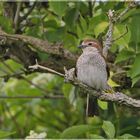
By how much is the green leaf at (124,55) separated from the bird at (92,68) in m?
0.14

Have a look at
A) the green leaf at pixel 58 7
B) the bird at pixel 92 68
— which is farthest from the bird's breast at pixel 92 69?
the green leaf at pixel 58 7

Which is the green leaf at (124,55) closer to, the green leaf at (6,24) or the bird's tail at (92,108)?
the bird's tail at (92,108)

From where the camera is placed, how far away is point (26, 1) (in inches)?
177

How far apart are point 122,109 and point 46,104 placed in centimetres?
153

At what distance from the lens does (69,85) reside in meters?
4.21

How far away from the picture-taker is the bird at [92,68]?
340 cm

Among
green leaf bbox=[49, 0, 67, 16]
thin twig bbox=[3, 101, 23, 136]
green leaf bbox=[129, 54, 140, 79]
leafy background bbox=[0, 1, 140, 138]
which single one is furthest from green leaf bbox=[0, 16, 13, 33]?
→ thin twig bbox=[3, 101, 23, 136]

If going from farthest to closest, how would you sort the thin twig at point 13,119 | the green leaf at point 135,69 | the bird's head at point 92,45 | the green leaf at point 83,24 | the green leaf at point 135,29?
the thin twig at point 13,119
the green leaf at point 83,24
the green leaf at point 135,29
the bird's head at point 92,45
the green leaf at point 135,69

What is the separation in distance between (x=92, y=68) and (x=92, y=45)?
191mm

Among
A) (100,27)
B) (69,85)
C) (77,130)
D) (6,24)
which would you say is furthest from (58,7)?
(77,130)

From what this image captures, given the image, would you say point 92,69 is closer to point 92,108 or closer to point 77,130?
point 92,108

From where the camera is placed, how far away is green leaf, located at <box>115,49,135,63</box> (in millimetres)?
3684

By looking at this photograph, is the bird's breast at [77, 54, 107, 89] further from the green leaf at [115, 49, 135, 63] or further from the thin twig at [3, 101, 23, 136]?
the thin twig at [3, 101, 23, 136]

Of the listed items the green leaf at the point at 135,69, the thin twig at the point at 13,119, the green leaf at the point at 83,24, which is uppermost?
the green leaf at the point at 83,24
